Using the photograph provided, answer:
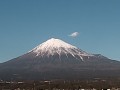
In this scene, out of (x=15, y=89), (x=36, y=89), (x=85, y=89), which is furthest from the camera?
(x=15, y=89)

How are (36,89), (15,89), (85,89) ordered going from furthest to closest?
1. (15,89)
2. (36,89)
3. (85,89)

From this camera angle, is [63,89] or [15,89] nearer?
[63,89]

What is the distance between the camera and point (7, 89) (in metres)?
182

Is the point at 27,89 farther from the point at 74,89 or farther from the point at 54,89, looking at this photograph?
the point at 74,89

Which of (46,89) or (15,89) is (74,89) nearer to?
(46,89)

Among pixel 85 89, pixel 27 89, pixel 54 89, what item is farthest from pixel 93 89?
pixel 27 89

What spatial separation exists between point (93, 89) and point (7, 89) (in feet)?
142

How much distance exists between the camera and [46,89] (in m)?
172

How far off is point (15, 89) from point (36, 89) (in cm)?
1850

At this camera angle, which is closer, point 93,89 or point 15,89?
point 93,89

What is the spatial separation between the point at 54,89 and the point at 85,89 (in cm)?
1771

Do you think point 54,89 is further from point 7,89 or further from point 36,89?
point 7,89

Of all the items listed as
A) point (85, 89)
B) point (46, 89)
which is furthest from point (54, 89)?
point (85, 89)

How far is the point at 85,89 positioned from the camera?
16175cm
